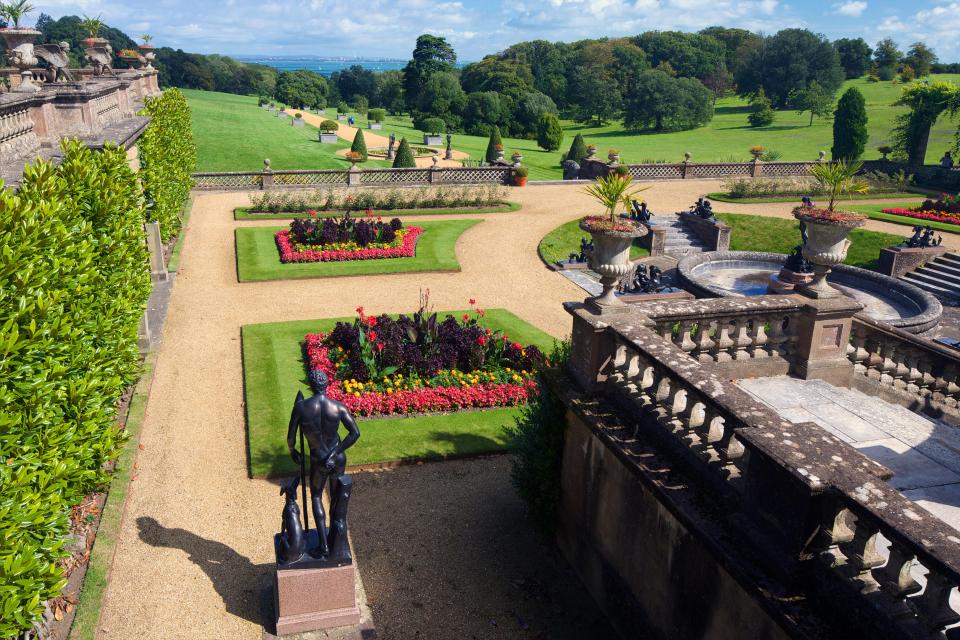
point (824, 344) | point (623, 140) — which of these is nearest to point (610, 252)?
point (824, 344)

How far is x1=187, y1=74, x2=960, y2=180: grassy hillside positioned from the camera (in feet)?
170

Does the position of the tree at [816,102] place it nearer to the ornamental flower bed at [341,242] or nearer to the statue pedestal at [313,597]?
the ornamental flower bed at [341,242]

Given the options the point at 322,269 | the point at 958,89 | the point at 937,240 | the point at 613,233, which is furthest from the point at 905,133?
the point at 613,233

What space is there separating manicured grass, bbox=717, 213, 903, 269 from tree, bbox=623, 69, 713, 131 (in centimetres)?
4953

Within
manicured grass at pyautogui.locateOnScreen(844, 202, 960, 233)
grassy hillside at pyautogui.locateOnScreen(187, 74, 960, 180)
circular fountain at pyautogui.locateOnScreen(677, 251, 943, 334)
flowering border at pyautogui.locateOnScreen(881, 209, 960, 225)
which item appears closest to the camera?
circular fountain at pyautogui.locateOnScreen(677, 251, 943, 334)

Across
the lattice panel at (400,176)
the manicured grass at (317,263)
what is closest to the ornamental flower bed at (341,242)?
the manicured grass at (317,263)

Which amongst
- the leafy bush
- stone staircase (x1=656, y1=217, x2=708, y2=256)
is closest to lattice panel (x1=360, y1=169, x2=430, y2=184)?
stone staircase (x1=656, y1=217, x2=708, y2=256)

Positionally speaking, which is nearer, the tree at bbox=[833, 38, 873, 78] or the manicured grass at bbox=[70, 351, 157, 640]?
the manicured grass at bbox=[70, 351, 157, 640]

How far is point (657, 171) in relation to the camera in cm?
4288

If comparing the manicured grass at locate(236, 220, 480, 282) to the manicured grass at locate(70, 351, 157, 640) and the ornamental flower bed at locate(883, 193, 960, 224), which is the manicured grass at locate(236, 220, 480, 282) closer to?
the manicured grass at locate(70, 351, 157, 640)

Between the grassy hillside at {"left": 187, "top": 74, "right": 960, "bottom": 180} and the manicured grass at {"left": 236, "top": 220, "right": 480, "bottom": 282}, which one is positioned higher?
the grassy hillside at {"left": 187, "top": 74, "right": 960, "bottom": 180}

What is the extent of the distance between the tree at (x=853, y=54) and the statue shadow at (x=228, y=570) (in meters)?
123

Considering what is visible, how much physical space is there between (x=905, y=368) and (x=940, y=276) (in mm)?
17953

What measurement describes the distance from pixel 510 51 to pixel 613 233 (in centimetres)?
11567
